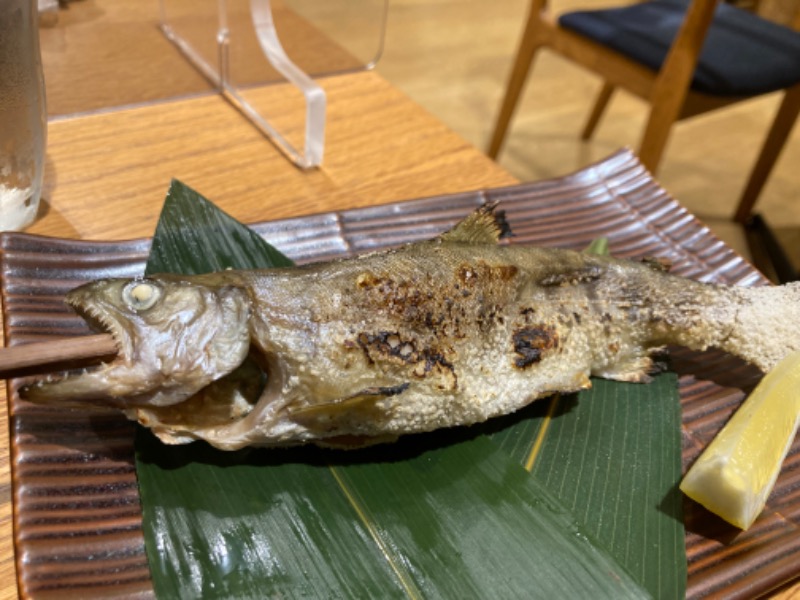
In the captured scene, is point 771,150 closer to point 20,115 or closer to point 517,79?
point 517,79

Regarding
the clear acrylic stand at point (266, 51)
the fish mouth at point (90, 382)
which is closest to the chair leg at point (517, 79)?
the clear acrylic stand at point (266, 51)

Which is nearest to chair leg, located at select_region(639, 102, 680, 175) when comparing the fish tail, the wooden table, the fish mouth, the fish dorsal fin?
the wooden table

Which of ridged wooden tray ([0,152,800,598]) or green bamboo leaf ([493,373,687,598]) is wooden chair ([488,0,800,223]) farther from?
green bamboo leaf ([493,373,687,598])

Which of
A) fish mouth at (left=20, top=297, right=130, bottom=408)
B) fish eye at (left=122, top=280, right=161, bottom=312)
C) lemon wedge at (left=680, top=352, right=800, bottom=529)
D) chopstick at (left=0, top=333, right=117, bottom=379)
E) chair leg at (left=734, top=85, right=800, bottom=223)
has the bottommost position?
chair leg at (left=734, top=85, right=800, bottom=223)

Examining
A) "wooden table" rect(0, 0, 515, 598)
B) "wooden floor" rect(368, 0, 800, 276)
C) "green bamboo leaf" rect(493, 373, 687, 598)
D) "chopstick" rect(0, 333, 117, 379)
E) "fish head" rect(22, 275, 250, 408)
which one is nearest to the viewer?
"chopstick" rect(0, 333, 117, 379)

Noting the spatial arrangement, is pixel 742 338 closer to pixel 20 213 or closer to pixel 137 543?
pixel 137 543

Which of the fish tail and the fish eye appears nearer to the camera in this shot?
the fish eye

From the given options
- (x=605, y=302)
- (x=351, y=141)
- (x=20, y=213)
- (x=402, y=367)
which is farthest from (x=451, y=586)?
(x=351, y=141)
